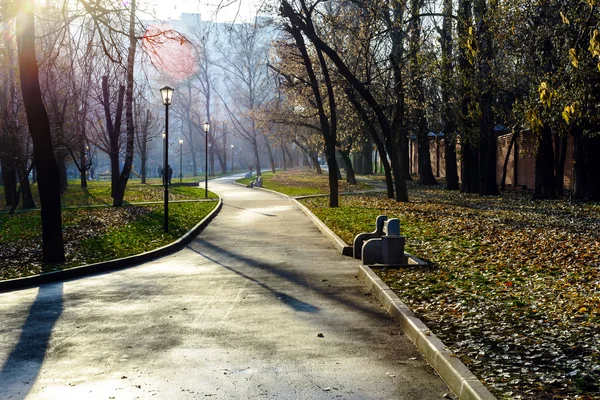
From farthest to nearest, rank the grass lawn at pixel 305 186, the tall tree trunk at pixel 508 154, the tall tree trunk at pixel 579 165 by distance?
the grass lawn at pixel 305 186 → the tall tree trunk at pixel 508 154 → the tall tree trunk at pixel 579 165

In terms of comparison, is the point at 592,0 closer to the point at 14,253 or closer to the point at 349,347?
the point at 349,347

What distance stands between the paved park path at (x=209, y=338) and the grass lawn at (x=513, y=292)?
0.60 m

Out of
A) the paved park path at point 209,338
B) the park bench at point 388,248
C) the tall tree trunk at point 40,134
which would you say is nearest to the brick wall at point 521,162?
the park bench at point 388,248

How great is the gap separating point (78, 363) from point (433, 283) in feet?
18.1

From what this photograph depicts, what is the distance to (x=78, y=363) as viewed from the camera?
638 cm

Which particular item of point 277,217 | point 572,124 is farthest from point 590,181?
point 277,217

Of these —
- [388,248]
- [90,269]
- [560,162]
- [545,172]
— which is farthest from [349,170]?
[90,269]

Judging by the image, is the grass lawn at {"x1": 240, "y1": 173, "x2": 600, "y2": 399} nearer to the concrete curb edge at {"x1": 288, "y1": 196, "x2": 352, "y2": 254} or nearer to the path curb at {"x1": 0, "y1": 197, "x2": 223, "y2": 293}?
the concrete curb edge at {"x1": 288, "y1": 196, "x2": 352, "y2": 254}

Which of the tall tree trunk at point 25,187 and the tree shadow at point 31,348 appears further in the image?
the tall tree trunk at point 25,187

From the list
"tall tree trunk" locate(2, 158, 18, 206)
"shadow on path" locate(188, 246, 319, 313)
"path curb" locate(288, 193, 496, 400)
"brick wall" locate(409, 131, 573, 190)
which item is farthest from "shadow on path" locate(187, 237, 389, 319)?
"tall tree trunk" locate(2, 158, 18, 206)

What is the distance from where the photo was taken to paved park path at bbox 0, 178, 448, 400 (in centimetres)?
564

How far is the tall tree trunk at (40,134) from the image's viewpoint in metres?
12.9

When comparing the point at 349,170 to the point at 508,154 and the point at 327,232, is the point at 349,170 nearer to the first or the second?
the point at 508,154

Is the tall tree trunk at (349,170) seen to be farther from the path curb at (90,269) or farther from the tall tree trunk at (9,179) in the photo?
the path curb at (90,269)
